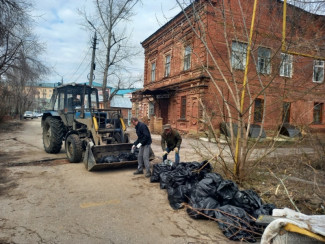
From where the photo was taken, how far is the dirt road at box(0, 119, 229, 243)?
3.15 meters

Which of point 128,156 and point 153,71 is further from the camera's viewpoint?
point 153,71

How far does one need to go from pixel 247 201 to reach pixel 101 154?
4.26m

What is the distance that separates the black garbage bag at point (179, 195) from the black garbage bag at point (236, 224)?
0.81 m

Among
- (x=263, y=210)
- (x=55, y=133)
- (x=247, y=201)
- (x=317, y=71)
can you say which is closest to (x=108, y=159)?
(x=55, y=133)

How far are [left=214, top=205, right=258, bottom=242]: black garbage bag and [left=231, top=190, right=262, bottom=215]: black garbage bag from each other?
0.21m

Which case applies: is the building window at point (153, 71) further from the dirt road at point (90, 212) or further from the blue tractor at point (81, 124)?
the dirt road at point (90, 212)

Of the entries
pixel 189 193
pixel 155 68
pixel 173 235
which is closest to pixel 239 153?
pixel 189 193

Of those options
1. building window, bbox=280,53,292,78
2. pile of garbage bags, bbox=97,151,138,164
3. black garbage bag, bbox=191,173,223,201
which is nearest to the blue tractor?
pile of garbage bags, bbox=97,151,138,164

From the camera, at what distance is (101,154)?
6633mm

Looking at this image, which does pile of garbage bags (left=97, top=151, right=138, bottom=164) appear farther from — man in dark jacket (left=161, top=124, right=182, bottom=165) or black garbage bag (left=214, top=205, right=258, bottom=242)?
black garbage bag (left=214, top=205, right=258, bottom=242)

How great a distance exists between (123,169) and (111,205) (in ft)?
8.34

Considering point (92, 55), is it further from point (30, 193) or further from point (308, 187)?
point (308, 187)

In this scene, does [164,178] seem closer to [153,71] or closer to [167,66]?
[167,66]

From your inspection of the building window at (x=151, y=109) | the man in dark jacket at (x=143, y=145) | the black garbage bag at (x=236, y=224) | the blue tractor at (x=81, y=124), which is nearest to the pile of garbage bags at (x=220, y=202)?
the black garbage bag at (x=236, y=224)
